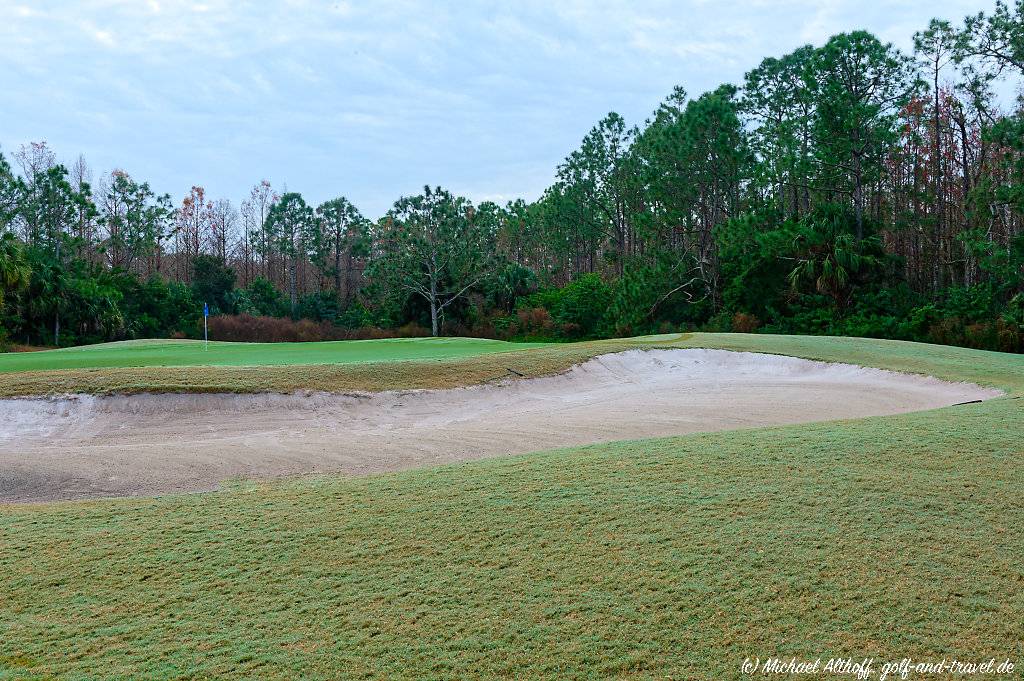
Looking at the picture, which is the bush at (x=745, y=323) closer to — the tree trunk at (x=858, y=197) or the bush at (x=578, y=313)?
the tree trunk at (x=858, y=197)

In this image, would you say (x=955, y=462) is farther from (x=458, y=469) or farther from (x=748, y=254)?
(x=748, y=254)

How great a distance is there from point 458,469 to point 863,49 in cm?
3562

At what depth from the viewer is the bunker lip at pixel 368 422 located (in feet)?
Result: 26.6

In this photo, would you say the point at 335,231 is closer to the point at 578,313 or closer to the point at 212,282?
the point at 212,282

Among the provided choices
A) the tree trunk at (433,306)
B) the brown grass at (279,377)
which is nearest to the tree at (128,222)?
the tree trunk at (433,306)

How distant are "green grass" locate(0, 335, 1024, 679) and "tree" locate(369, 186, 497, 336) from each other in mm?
40270

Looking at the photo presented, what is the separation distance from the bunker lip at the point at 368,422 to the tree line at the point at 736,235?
63.9 ft

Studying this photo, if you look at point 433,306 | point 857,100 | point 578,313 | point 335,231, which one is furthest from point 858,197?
point 335,231

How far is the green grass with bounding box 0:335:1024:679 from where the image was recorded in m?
3.13

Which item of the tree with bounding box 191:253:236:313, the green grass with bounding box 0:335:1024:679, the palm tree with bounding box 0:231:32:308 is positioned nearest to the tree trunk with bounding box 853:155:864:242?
the green grass with bounding box 0:335:1024:679

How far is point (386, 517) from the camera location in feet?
15.6

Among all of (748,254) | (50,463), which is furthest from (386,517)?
(748,254)

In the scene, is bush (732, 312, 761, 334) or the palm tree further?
bush (732, 312, 761, 334)

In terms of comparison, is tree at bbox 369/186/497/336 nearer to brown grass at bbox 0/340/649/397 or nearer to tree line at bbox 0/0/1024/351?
tree line at bbox 0/0/1024/351
